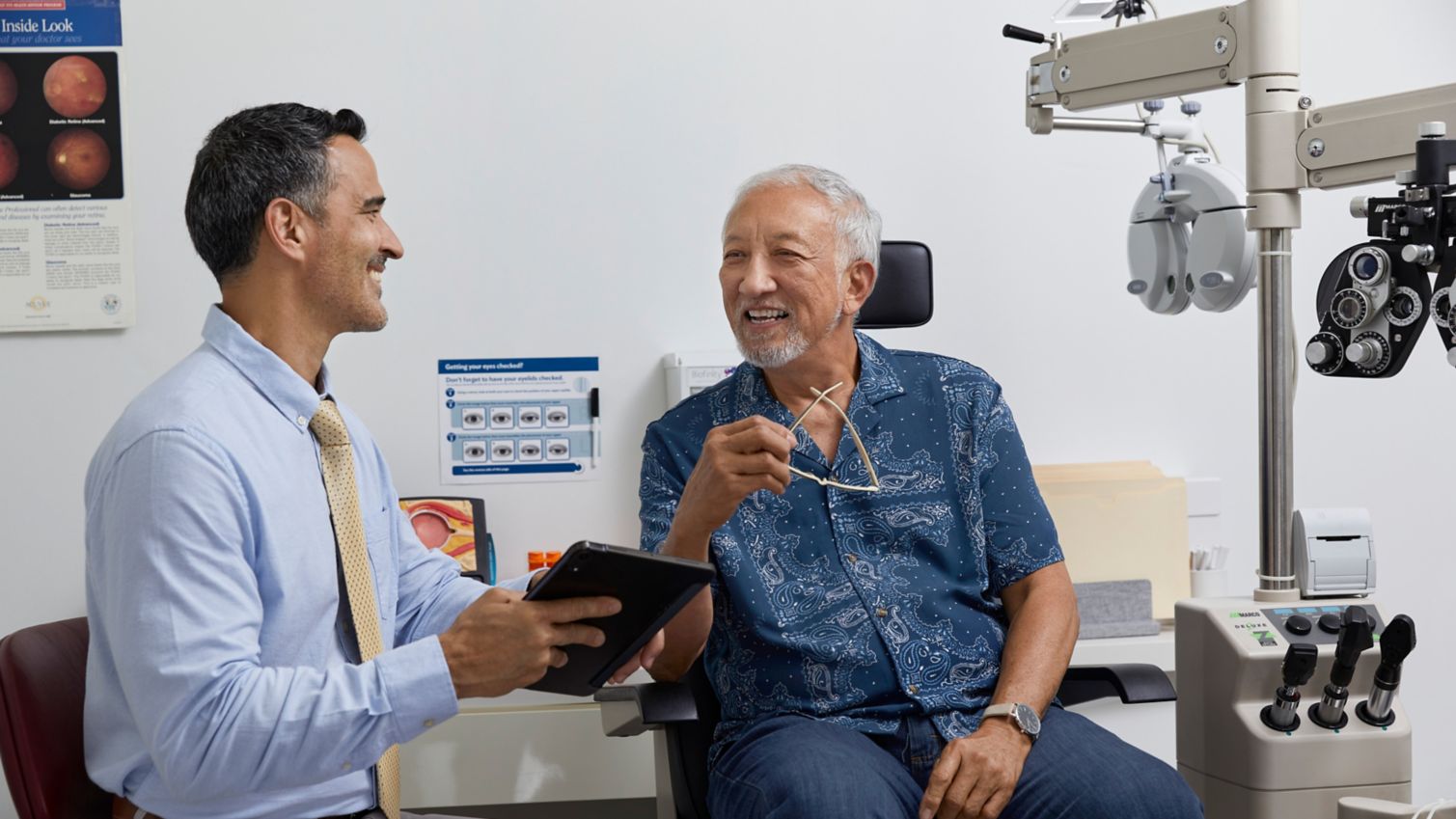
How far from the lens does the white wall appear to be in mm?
2904

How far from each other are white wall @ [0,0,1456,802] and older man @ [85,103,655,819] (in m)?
1.14

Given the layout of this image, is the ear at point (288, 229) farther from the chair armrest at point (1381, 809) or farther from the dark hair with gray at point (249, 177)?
the chair armrest at point (1381, 809)

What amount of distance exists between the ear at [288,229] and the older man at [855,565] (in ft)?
1.90

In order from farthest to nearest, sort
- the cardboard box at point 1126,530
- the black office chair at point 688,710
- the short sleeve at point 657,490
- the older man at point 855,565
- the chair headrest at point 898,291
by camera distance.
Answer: the cardboard box at point 1126,530 < the chair headrest at point 898,291 < the short sleeve at point 657,490 < the black office chair at point 688,710 < the older man at point 855,565

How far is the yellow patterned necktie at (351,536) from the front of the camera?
5.46 ft

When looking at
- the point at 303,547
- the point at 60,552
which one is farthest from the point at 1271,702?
the point at 60,552

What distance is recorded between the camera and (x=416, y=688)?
1.47 m

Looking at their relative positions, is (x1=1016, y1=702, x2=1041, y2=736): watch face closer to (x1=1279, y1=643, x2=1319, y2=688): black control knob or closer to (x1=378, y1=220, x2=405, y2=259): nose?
(x1=1279, y1=643, x2=1319, y2=688): black control knob

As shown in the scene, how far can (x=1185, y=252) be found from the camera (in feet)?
8.63

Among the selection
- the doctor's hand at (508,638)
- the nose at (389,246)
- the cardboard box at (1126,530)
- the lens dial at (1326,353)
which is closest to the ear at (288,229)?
the nose at (389,246)

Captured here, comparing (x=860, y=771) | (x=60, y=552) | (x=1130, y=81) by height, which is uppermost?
(x=1130, y=81)

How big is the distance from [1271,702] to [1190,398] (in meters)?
1.22

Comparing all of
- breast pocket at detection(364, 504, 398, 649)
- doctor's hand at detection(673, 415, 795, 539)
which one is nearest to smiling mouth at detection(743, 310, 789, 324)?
doctor's hand at detection(673, 415, 795, 539)

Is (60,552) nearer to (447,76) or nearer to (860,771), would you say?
(447,76)
